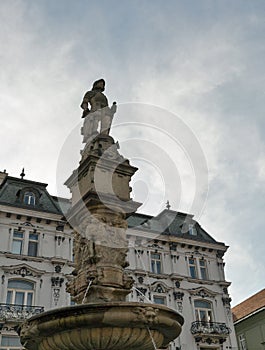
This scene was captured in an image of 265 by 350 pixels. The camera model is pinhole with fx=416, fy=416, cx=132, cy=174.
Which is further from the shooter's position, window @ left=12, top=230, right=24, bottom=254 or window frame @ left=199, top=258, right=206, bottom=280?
window frame @ left=199, top=258, right=206, bottom=280

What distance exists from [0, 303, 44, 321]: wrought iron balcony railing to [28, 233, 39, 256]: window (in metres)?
3.31

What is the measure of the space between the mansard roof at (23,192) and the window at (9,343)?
304 inches

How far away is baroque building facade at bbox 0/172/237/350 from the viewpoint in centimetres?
2461

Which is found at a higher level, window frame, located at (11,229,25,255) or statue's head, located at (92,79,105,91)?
window frame, located at (11,229,25,255)

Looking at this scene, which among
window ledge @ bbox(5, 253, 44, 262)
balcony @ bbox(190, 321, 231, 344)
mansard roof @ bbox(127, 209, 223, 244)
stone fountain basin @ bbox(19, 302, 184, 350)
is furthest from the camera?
mansard roof @ bbox(127, 209, 223, 244)

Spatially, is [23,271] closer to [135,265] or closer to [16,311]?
[16,311]

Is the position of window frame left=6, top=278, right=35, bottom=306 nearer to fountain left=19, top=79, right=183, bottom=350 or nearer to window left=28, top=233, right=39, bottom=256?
window left=28, top=233, right=39, bottom=256

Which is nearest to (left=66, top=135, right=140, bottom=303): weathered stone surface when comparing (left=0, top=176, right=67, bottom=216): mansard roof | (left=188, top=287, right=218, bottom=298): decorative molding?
(left=0, top=176, right=67, bottom=216): mansard roof

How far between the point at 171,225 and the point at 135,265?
17.7 feet

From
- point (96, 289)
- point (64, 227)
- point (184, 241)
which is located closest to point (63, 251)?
point (64, 227)

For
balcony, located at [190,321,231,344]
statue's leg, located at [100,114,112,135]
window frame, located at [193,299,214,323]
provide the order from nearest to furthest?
statue's leg, located at [100,114,112,135] → balcony, located at [190,321,231,344] → window frame, located at [193,299,214,323]

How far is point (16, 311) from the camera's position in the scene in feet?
77.0

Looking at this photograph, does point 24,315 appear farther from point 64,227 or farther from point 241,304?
point 241,304

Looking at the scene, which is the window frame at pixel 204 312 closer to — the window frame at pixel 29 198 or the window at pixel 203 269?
the window at pixel 203 269
